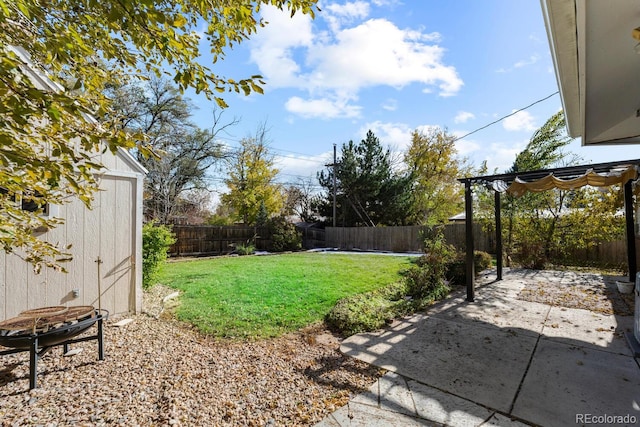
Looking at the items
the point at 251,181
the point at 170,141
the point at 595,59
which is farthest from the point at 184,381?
the point at 251,181

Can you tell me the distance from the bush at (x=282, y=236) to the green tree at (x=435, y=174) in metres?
8.98

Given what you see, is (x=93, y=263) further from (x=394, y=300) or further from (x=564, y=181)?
(x=564, y=181)

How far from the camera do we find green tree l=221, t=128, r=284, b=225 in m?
17.6

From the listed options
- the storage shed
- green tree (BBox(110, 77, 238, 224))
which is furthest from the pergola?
green tree (BBox(110, 77, 238, 224))

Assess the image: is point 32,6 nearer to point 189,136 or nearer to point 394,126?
point 189,136

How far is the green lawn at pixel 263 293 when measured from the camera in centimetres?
419

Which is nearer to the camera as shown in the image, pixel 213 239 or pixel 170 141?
pixel 213 239

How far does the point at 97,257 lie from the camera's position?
4180 millimetres

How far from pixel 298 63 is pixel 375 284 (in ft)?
21.6

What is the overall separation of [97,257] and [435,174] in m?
19.4

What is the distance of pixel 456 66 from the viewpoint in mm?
8375

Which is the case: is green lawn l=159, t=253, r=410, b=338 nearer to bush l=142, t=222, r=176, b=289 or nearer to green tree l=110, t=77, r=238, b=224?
bush l=142, t=222, r=176, b=289

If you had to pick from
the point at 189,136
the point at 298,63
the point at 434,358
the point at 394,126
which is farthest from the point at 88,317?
the point at 394,126

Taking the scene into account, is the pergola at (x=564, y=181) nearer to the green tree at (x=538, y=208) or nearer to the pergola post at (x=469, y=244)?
the pergola post at (x=469, y=244)
